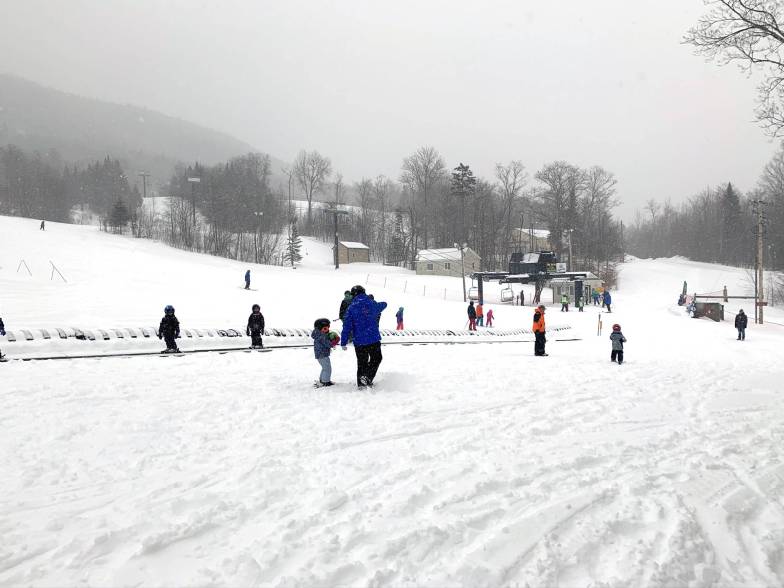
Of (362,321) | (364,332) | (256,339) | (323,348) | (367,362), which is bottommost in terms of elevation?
(256,339)

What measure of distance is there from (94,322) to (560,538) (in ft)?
66.2

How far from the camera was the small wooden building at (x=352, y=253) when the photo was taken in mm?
76700

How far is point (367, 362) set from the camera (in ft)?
27.6

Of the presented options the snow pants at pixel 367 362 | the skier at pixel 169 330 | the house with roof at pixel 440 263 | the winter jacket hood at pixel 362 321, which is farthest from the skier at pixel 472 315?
the house with roof at pixel 440 263

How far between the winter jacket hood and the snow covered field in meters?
0.96

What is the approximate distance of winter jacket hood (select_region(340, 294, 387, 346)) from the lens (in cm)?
796

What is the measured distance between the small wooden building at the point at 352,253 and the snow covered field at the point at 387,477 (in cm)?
6677

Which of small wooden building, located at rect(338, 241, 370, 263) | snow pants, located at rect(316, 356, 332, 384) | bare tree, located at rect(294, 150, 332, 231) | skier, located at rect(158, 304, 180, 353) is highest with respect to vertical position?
bare tree, located at rect(294, 150, 332, 231)

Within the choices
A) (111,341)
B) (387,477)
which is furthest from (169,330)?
(387,477)

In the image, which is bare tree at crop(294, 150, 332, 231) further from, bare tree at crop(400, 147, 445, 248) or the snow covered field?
the snow covered field

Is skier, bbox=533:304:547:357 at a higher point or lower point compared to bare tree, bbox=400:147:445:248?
lower

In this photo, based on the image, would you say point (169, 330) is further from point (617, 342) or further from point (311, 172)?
point (311, 172)

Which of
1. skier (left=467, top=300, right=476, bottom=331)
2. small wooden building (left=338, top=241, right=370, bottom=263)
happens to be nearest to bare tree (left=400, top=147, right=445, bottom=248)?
small wooden building (left=338, top=241, right=370, bottom=263)

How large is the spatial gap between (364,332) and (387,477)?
3.91 metres
